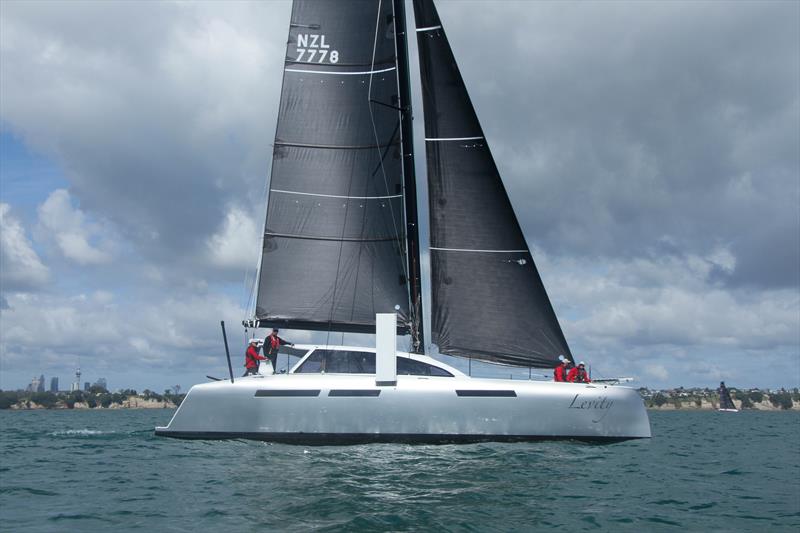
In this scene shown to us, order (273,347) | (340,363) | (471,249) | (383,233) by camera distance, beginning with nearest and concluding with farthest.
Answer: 1. (340,363)
2. (273,347)
3. (471,249)
4. (383,233)

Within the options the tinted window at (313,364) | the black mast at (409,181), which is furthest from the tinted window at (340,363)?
the black mast at (409,181)

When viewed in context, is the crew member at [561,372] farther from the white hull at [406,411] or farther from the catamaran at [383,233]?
the white hull at [406,411]

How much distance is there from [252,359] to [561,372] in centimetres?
823

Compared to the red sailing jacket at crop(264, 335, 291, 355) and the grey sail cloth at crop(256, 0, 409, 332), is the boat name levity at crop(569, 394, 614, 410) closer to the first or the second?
the grey sail cloth at crop(256, 0, 409, 332)

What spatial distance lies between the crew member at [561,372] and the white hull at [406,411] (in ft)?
3.18

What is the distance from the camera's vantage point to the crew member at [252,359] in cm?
1969

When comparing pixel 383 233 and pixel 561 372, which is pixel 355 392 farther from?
pixel 561 372

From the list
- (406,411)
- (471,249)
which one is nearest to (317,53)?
(471,249)

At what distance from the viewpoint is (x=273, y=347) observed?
19.7 metres

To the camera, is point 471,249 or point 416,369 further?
point 471,249

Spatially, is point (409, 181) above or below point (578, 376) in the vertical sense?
above

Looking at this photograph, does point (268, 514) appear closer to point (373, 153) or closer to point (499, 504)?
point (499, 504)

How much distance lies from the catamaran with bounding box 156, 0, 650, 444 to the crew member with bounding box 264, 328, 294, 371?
1.22ft

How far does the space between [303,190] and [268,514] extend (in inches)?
477
